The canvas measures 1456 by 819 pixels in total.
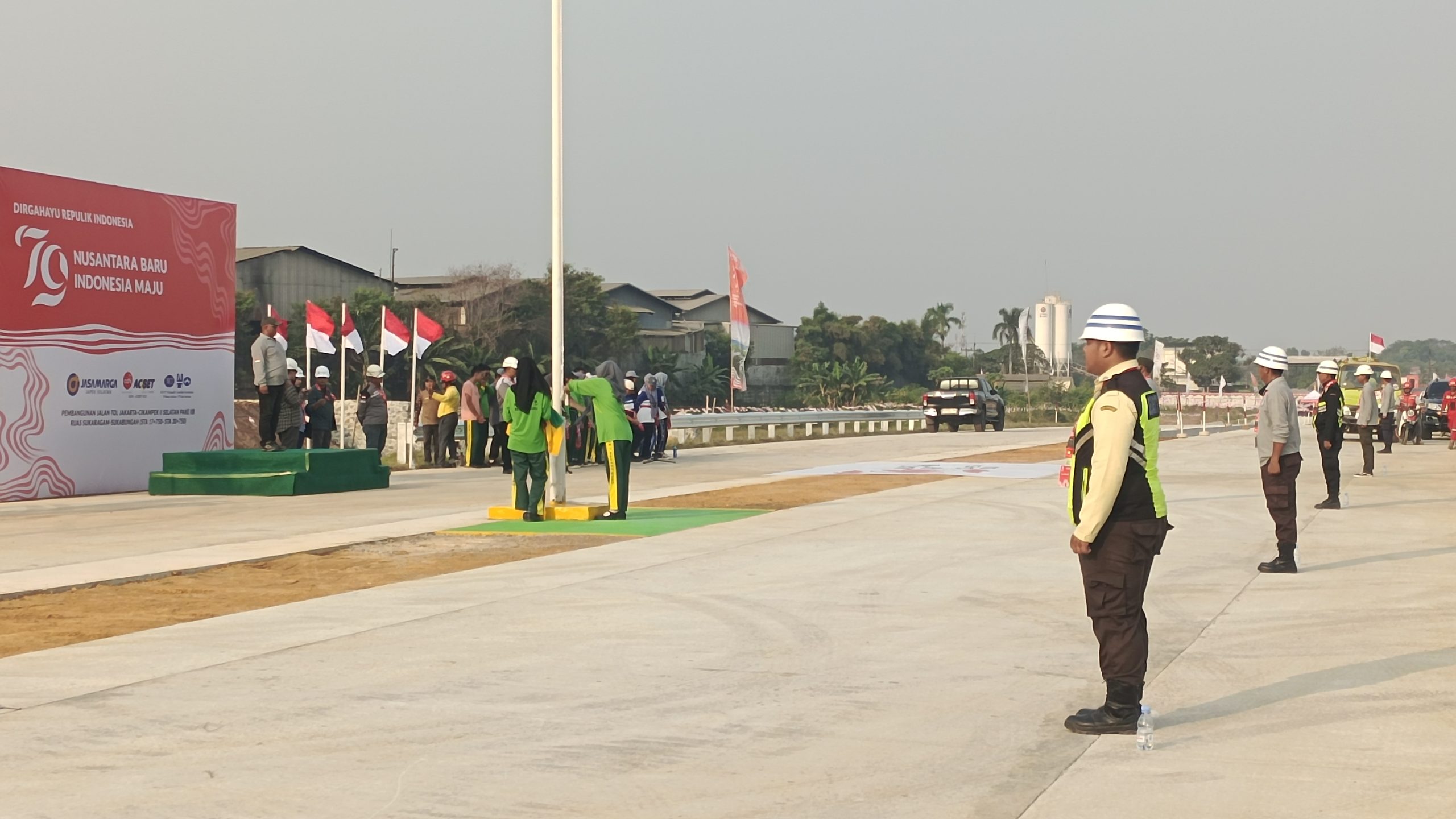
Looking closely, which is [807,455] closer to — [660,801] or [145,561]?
[145,561]

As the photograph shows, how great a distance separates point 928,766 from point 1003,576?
241 inches

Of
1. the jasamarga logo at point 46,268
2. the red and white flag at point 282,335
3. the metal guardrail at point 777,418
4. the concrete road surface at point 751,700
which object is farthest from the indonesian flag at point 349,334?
the concrete road surface at point 751,700

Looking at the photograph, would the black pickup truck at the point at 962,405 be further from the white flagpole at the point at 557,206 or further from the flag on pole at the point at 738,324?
the white flagpole at the point at 557,206

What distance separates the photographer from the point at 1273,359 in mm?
12828

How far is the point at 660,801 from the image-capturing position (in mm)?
5598

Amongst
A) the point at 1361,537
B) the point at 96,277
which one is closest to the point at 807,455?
the point at 96,277

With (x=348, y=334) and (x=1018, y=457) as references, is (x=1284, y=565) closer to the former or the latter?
(x=1018, y=457)

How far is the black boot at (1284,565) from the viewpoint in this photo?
40.9ft

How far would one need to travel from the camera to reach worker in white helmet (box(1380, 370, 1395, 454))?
3184 cm

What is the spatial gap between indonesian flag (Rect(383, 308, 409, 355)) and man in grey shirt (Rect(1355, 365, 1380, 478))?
773 inches

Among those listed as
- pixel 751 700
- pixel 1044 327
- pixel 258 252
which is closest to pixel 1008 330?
pixel 1044 327

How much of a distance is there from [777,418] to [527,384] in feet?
99.1

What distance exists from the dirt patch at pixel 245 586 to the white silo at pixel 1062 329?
168 m

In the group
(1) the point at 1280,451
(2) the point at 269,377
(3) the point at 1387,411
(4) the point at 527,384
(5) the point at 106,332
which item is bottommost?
(1) the point at 1280,451
